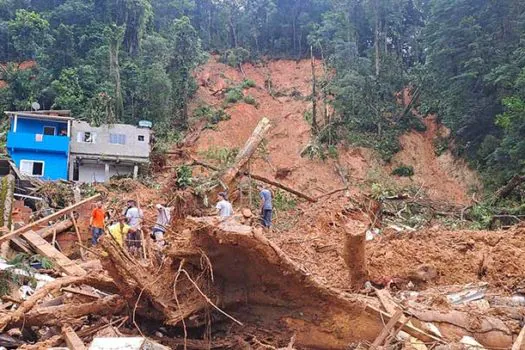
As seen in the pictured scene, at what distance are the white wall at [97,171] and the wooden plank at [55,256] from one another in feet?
58.9

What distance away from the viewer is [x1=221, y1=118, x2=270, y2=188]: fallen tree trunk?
12.1 metres

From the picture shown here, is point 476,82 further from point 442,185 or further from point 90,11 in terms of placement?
point 90,11

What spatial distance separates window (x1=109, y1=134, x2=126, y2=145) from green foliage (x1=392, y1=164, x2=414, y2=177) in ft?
50.0

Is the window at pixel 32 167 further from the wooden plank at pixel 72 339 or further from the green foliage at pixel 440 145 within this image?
the wooden plank at pixel 72 339

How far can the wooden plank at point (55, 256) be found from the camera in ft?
26.9

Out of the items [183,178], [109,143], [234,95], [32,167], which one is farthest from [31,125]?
[234,95]

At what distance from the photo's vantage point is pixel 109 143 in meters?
27.8

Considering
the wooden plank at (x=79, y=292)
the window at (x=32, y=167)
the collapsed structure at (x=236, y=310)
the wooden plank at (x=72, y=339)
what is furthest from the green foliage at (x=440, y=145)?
the wooden plank at (x=72, y=339)

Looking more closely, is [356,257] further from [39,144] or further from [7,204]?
[39,144]

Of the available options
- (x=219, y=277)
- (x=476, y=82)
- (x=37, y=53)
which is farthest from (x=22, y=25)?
(x=219, y=277)

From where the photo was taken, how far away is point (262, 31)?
45719mm

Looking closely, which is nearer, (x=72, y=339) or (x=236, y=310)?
(x=72, y=339)

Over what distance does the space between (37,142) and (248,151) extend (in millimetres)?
17529

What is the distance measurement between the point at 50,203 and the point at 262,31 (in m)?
31.4
